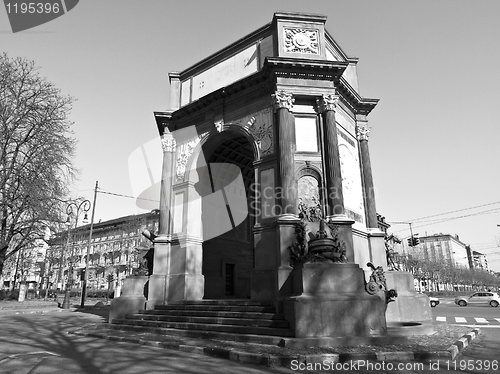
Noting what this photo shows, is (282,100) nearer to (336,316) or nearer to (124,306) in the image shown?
(336,316)

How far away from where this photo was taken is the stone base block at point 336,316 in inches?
385

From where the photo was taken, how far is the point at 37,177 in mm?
21875

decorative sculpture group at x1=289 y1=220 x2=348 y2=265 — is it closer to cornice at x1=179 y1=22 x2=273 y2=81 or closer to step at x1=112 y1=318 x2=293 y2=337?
step at x1=112 y1=318 x2=293 y2=337

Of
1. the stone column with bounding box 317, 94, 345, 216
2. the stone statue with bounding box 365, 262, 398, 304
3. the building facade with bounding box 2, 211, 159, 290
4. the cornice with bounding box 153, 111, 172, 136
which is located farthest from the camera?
the building facade with bounding box 2, 211, 159, 290

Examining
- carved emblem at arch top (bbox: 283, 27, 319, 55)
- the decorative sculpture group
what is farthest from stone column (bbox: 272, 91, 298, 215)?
carved emblem at arch top (bbox: 283, 27, 319, 55)

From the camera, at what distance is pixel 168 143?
61.4 feet

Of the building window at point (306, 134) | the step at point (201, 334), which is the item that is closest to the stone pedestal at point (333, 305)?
the step at point (201, 334)

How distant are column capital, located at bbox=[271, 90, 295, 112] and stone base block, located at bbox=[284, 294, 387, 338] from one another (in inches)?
302

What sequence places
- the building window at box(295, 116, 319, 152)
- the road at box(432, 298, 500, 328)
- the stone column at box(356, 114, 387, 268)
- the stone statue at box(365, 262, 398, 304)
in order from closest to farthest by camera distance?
the stone statue at box(365, 262, 398, 304), the building window at box(295, 116, 319, 152), the stone column at box(356, 114, 387, 268), the road at box(432, 298, 500, 328)

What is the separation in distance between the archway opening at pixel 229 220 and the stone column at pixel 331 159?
4645 millimetres

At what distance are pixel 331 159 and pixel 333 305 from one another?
6.03 metres

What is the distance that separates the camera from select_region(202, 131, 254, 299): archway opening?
61.0ft

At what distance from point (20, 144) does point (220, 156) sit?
1348cm

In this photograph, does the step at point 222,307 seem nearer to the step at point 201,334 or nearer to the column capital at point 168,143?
the step at point 201,334
